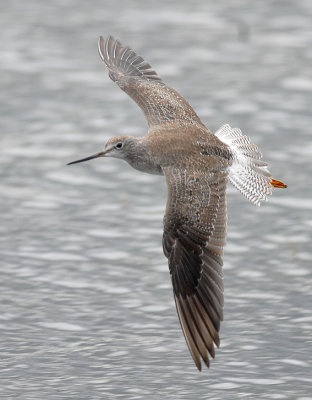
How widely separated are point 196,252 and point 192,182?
563 millimetres

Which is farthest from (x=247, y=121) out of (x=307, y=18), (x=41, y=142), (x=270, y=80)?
(x=307, y=18)

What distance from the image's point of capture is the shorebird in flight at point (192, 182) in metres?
7.94

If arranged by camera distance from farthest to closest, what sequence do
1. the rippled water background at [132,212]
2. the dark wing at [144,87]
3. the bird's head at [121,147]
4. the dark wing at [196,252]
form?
1. the dark wing at [144,87]
2. the bird's head at [121,147]
3. the rippled water background at [132,212]
4. the dark wing at [196,252]

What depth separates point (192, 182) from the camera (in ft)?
27.7

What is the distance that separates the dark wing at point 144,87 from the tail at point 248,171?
395 millimetres

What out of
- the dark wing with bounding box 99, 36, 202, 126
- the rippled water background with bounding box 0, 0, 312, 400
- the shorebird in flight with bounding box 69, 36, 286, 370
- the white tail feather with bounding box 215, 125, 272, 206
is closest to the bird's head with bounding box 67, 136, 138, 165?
the shorebird in flight with bounding box 69, 36, 286, 370

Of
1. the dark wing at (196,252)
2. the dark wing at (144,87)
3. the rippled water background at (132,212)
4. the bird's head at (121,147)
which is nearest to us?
the dark wing at (196,252)

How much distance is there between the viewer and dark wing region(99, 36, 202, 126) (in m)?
9.59

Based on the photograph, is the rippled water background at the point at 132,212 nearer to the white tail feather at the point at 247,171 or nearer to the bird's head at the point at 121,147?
the white tail feather at the point at 247,171

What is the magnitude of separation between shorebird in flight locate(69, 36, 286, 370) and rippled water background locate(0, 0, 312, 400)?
1.57 feet

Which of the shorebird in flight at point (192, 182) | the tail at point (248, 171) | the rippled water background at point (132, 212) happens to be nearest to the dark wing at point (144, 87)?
the shorebird in flight at point (192, 182)

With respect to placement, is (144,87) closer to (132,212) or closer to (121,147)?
(121,147)

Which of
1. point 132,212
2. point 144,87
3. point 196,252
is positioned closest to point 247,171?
point 144,87

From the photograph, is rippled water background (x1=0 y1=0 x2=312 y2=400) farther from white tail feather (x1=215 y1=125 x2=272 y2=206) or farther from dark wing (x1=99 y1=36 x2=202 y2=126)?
dark wing (x1=99 y1=36 x2=202 y2=126)
